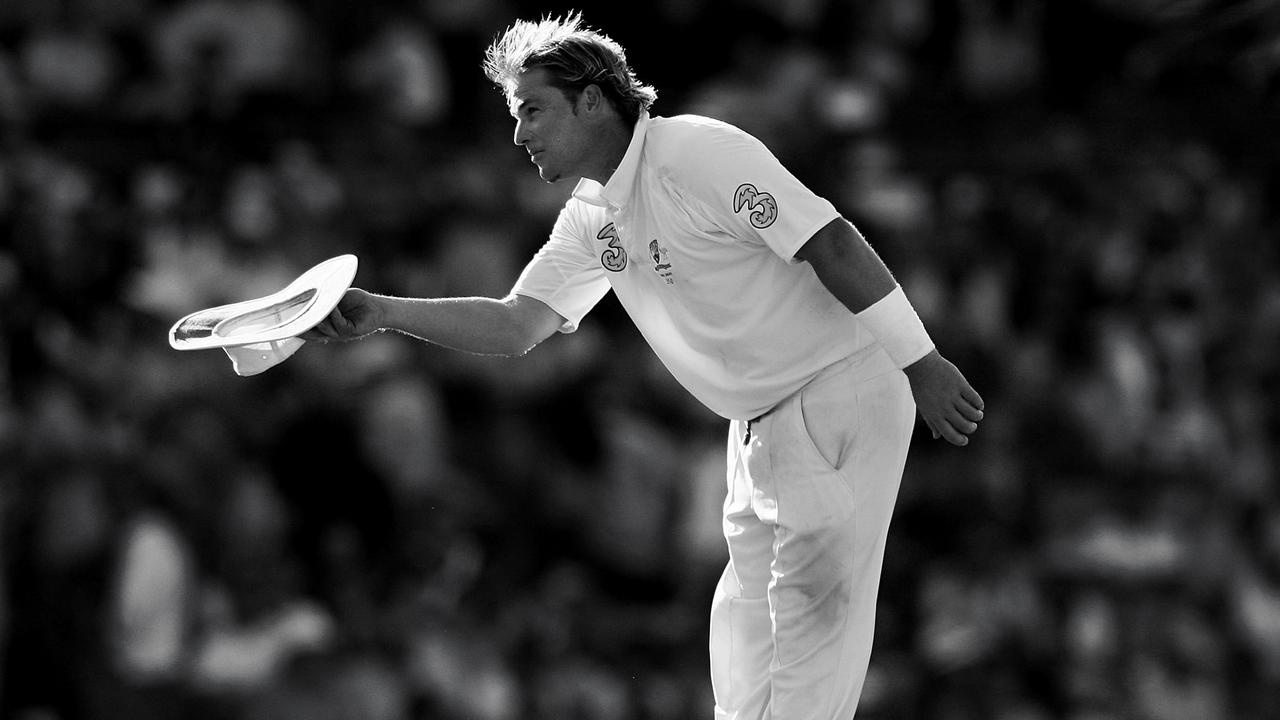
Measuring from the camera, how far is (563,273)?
4.44 m

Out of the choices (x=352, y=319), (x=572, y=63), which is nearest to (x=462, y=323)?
(x=352, y=319)

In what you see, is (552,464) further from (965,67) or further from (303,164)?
(965,67)

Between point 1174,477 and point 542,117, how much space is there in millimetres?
5973

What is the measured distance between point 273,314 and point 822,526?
140 cm

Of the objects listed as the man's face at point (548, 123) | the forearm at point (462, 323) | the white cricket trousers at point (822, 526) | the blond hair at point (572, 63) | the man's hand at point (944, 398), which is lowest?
the white cricket trousers at point (822, 526)

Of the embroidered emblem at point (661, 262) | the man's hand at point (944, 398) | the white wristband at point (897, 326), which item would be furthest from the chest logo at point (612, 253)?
the man's hand at point (944, 398)

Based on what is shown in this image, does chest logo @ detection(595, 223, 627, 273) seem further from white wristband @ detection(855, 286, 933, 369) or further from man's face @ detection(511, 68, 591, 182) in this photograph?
white wristband @ detection(855, 286, 933, 369)

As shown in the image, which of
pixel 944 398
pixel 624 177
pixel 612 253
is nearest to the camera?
pixel 944 398

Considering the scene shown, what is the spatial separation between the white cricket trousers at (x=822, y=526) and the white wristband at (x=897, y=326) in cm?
26

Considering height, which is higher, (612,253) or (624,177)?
(624,177)

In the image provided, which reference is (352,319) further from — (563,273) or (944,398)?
(944,398)

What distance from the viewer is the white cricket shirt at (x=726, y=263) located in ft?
12.6

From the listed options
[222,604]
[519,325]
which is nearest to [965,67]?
[222,604]

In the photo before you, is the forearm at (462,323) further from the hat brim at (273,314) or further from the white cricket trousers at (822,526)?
the white cricket trousers at (822,526)
